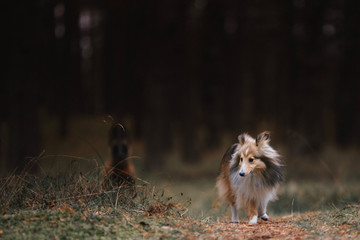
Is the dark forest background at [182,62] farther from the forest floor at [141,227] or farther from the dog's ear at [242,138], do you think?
the forest floor at [141,227]

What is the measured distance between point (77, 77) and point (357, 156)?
18925 millimetres

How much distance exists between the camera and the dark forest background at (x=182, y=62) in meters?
15.8

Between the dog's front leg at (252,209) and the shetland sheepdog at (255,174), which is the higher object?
the shetland sheepdog at (255,174)

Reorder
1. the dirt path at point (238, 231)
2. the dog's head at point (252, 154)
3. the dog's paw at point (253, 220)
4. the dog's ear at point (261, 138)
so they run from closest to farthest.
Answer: the dirt path at point (238, 231)
the dog's head at point (252, 154)
the dog's paw at point (253, 220)
the dog's ear at point (261, 138)

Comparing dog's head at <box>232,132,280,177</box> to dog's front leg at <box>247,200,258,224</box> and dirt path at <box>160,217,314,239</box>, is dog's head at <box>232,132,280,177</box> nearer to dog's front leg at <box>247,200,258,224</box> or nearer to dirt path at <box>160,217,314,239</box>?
dog's front leg at <box>247,200,258,224</box>

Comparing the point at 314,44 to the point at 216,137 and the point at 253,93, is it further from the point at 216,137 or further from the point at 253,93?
the point at 253,93

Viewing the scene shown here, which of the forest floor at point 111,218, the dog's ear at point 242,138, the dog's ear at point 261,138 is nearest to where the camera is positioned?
the forest floor at point 111,218

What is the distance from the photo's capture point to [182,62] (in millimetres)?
24438

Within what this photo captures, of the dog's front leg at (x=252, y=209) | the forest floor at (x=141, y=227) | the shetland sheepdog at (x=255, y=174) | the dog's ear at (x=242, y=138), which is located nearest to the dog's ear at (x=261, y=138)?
the shetland sheepdog at (x=255, y=174)

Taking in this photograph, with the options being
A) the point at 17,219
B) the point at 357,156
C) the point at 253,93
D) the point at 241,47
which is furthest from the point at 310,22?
the point at 253,93

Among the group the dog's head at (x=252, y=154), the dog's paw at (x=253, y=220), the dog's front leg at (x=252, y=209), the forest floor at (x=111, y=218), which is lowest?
the dog's paw at (x=253, y=220)

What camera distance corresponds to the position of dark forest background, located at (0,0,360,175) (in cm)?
1577

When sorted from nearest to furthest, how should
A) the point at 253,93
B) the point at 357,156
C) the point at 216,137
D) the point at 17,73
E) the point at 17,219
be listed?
the point at 17,219 → the point at 17,73 → the point at 357,156 → the point at 216,137 → the point at 253,93

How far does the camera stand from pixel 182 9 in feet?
75.7
